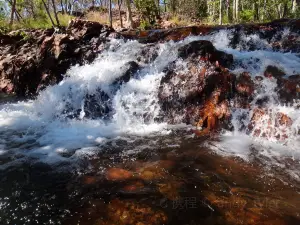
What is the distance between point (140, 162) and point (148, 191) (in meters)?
0.84

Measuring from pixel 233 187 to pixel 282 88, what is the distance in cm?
274

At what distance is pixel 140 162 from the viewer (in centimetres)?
401

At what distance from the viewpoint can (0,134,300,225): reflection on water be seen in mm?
2764

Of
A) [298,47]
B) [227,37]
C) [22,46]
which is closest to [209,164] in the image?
[298,47]

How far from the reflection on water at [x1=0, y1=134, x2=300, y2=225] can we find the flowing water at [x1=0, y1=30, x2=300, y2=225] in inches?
0.4

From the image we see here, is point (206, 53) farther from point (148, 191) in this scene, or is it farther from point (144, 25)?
point (144, 25)

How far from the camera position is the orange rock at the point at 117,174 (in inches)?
140

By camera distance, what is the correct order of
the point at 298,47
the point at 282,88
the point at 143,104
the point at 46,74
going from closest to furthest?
1. the point at 282,88
2. the point at 143,104
3. the point at 298,47
4. the point at 46,74

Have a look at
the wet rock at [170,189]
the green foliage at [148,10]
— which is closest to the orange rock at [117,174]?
the wet rock at [170,189]

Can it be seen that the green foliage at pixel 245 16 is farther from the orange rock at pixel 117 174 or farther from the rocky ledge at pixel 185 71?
the orange rock at pixel 117 174

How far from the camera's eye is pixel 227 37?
351 inches

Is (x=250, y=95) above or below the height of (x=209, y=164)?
above

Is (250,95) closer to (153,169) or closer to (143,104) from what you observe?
(143,104)

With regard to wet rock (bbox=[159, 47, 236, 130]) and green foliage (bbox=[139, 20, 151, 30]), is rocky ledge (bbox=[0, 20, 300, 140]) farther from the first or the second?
green foliage (bbox=[139, 20, 151, 30])
